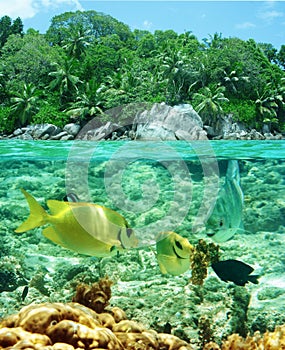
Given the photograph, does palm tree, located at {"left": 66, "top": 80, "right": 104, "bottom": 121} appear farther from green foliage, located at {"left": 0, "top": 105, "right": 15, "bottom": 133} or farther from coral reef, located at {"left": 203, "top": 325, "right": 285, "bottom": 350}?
coral reef, located at {"left": 203, "top": 325, "right": 285, "bottom": 350}

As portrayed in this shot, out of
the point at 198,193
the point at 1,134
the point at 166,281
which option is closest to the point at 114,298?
the point at 166,281

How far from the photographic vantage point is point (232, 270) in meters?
3.10

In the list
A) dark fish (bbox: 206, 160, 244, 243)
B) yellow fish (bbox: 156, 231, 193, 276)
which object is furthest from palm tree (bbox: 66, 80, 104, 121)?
yellow fish (bbox: 156, 231, 193, 276)

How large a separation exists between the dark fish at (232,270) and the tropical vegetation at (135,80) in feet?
113

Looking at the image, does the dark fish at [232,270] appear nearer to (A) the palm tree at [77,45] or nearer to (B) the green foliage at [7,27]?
(A) the palm tree at [77,45]

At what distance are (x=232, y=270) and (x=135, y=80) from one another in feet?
130

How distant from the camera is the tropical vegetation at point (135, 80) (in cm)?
3859

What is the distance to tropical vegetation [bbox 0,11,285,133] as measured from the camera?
38594mm

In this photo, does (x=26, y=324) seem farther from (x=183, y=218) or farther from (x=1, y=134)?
(x=1, y=134)

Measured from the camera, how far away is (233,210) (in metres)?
3.56

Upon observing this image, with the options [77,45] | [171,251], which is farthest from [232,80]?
[171,251]

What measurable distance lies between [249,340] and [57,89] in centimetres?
4238

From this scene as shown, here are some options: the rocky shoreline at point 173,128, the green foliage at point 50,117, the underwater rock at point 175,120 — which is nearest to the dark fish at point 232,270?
the underwater rock at point 175,120

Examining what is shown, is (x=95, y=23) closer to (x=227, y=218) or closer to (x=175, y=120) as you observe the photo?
(x=175, y=120)
